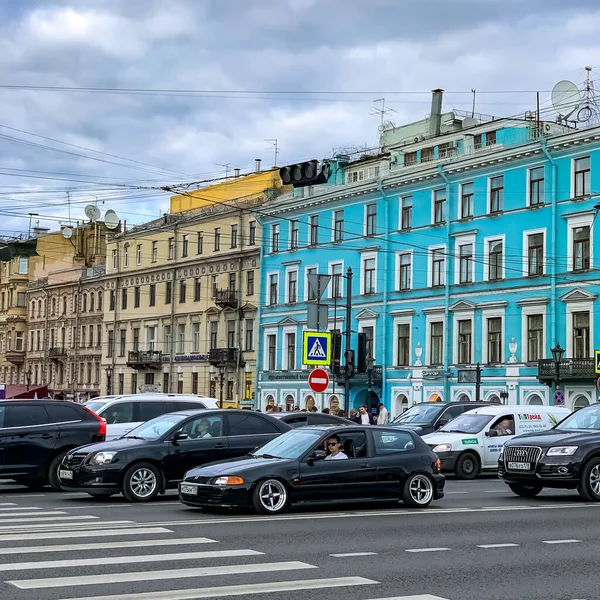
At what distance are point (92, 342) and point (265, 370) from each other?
922 inches

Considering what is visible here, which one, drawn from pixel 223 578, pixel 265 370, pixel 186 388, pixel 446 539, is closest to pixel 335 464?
pixel 446 539

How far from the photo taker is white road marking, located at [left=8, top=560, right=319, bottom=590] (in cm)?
1023

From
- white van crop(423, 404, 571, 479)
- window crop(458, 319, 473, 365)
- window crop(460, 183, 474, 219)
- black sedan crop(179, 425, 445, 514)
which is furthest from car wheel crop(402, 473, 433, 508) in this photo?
window crop(460, 183, 474, 219)

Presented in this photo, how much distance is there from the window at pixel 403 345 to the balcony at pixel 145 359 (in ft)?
75.0

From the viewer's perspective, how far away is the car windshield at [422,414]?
32219 mm

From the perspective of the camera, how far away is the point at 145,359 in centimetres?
7675

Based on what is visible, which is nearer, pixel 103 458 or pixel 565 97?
Answer: pixel 103 458

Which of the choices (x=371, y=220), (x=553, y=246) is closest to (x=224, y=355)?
(x=371, y=220)

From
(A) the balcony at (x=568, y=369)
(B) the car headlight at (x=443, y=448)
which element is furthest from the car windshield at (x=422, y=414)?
(A) the balcony at (x=568, y=369)

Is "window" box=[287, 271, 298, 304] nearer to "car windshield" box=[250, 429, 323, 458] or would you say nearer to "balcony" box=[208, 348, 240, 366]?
"balcony" box=[208, 348, 240, 366]

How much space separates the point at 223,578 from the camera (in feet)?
35.1

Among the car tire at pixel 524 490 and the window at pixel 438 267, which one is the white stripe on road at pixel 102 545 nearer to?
the car tire at pixel 524 490

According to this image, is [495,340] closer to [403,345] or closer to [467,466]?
[403,345]

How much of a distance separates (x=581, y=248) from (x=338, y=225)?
17.3 metres
